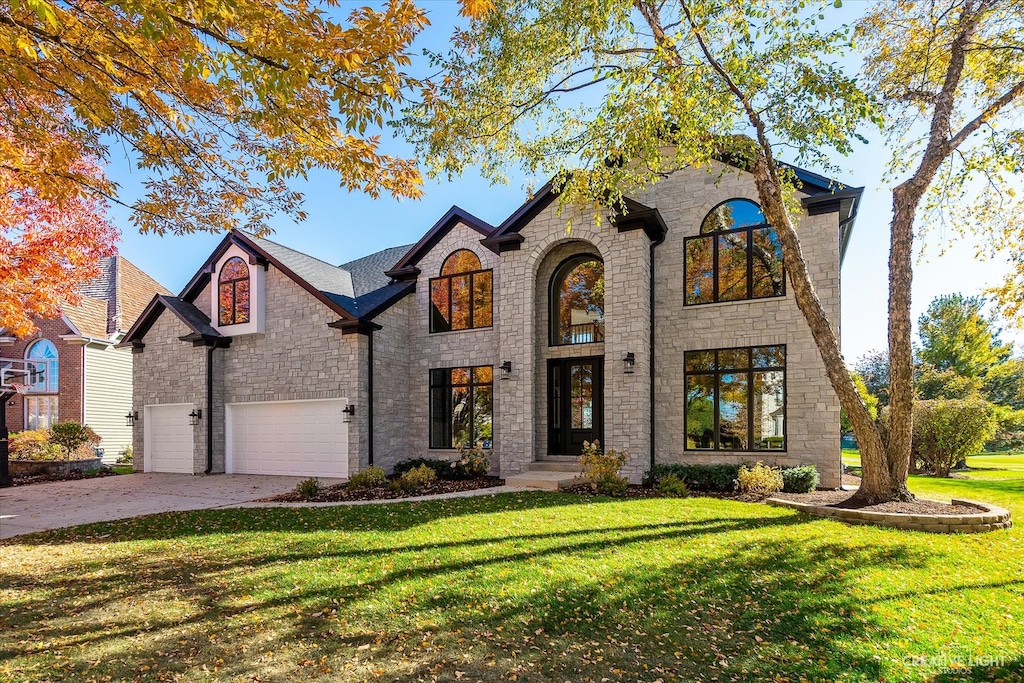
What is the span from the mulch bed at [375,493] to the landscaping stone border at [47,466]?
9.33 metres

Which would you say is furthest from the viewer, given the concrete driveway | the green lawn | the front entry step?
→ the front entry step

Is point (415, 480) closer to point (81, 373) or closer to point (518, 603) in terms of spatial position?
point (518, 603)

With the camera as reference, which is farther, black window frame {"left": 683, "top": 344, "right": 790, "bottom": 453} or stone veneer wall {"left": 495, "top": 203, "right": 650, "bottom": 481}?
stone veneer wall {"left": 495, "top": 203, "right": 650, "bottom": 481}

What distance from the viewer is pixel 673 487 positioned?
10945 millimetres

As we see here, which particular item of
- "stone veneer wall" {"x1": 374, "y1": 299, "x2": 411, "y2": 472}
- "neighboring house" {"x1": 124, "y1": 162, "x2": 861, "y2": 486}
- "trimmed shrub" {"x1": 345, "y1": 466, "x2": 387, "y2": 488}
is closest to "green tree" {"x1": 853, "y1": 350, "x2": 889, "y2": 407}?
"neighboring house" {"x1": 124, "y1": 162, "x2": 861, "y2": 486}

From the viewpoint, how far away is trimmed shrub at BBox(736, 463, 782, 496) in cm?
1074

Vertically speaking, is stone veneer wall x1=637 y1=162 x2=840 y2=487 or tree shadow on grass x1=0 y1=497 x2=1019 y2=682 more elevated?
stone veneer wall x1=637 y1=162 x2=840 y2=487

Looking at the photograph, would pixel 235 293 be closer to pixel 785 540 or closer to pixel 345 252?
pixel 345 252

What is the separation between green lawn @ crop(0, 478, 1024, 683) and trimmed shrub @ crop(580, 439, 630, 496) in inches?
108

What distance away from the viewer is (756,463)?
39.6 feet

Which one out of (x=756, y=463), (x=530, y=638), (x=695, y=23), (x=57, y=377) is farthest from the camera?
(x=57, y=377)

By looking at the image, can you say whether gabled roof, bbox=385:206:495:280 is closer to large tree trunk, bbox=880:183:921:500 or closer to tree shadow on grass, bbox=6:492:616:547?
tree shadow on grass, bbox=6:492:616:547

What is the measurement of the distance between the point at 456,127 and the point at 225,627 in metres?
7.46

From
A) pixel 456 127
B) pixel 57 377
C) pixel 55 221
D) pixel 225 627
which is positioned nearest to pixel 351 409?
pixel 456 127
